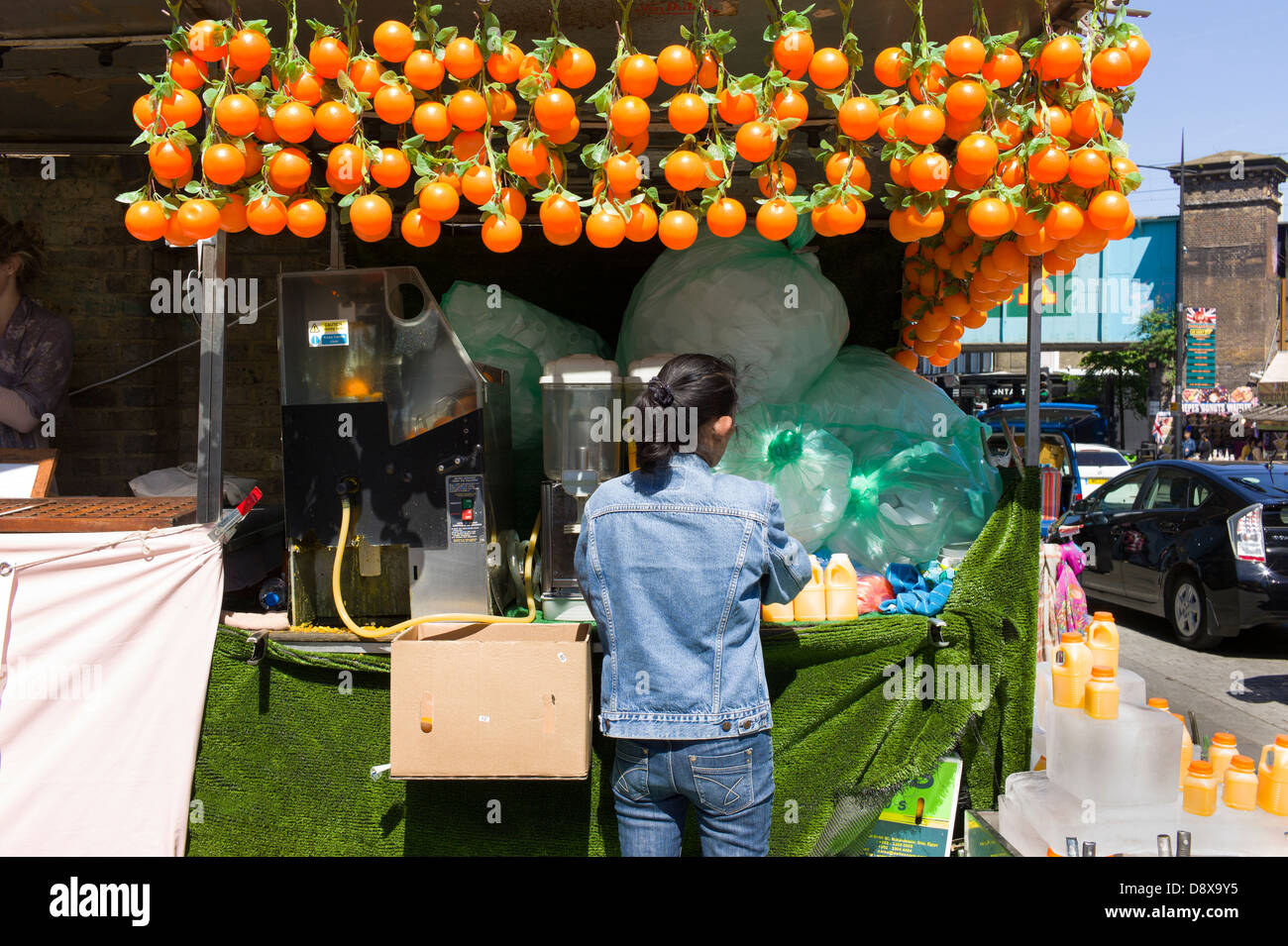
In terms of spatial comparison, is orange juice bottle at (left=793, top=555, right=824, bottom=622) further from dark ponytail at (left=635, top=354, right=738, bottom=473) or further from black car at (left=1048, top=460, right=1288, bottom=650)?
black car at (left=1048, top=460, right=1288, bottom=650)

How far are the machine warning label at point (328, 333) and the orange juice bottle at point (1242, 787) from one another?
3.32 metres

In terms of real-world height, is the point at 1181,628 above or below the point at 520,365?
below

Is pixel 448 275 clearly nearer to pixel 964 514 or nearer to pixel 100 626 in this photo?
Result: pixel 100 626

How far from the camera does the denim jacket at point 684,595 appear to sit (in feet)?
7.52

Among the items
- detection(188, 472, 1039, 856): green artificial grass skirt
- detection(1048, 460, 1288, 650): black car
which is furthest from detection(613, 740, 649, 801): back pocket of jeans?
detection(1048, 460, 1288, 650): black car

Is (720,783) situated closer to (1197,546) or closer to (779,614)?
(779,614)

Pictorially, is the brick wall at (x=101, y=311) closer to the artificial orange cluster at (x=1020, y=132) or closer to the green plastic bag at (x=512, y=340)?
the green plastic bag at (x=512, y=340)

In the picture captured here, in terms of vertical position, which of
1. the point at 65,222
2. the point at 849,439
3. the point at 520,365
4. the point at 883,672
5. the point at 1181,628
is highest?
the point at 65,222

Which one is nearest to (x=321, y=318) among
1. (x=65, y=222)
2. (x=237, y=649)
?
(x=237, y=649)

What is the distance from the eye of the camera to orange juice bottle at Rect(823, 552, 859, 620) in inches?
123

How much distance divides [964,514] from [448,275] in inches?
112

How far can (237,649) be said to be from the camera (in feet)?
10.0

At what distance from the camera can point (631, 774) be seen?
2.33 m
